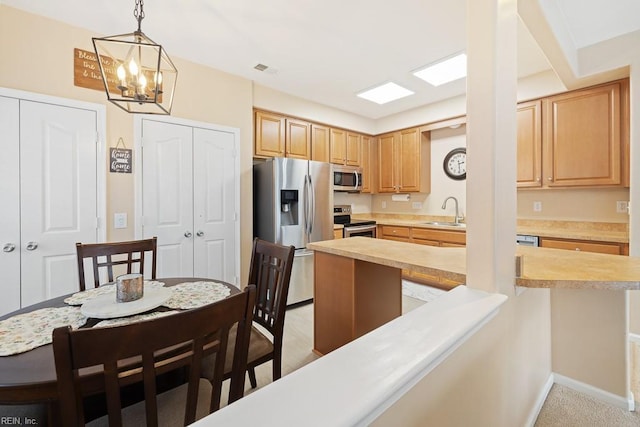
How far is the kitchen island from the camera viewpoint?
1.18m

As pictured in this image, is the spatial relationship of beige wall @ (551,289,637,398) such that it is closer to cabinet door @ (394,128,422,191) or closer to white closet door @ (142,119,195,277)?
cabinet door @ (394,128,422,191)

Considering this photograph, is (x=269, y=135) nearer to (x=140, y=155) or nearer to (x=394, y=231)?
(x=140, y=155)

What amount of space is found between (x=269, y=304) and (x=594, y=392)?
2026 millimetres

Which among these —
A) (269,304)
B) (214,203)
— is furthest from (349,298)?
(214,203)

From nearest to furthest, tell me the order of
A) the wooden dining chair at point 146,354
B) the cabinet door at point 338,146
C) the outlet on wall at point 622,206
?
the wooden dining chair at point 146,354, the outlet on wall at point 622,206, the cabinet door at point 338,146

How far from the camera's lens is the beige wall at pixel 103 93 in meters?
2.06

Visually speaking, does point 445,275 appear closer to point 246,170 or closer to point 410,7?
point 410,7

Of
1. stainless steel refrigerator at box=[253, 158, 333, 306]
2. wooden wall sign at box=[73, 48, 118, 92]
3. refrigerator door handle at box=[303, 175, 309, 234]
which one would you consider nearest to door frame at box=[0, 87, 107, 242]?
wooden wall sign at box=[73, 48, 118, 92]

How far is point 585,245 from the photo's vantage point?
101 inches

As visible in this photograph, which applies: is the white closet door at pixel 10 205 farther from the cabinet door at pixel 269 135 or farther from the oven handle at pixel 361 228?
the oven handle at pixel 361 228

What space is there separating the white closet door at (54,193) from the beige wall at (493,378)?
2723mm

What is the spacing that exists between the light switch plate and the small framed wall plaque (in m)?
0.39

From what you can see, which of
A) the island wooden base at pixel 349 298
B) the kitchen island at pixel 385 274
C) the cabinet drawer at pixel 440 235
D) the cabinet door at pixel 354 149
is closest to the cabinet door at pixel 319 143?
the cabinet door at pixel 354 149

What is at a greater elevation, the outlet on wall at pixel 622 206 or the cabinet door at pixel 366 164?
the cabinet door at pixel 366 164
